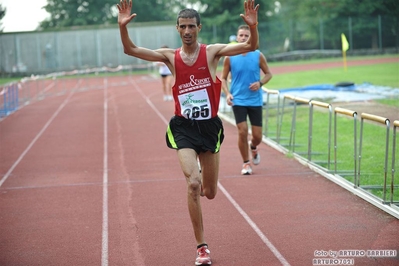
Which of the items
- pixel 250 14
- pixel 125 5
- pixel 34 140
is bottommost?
pixel 34 140

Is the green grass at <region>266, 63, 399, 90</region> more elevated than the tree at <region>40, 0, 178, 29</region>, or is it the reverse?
the tree at <region>40, 0, 178, 29</region>

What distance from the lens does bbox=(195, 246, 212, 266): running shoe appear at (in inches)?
237

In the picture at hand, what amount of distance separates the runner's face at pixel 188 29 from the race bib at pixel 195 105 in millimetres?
462

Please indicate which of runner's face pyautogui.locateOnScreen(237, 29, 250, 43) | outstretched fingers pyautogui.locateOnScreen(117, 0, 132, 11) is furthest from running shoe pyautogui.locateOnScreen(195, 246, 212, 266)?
runner's face pyautogui.locateOnScreen(237, 29, 250, 43)

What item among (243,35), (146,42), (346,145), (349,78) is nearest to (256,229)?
(243,35)

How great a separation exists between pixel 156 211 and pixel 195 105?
238 centimetres

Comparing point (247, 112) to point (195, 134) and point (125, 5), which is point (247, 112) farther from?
point (125, 5)

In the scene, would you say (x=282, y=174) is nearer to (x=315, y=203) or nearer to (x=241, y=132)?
(x=241, y=132)

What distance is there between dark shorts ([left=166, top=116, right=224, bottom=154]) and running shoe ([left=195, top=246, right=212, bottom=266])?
909 millimetres

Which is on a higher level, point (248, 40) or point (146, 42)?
point (248, 40)

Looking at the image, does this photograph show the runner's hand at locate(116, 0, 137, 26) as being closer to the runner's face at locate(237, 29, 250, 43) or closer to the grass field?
the grass field

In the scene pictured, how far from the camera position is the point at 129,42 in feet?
20.5

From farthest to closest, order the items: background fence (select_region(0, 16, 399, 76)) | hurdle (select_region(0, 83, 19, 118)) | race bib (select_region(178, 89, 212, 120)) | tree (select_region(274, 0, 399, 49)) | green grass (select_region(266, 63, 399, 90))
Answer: background fence (select_region(0, 16, 399, 76))
tree (select_region(274, 0, 399, 49))
green grass (select_region(266, 63, 399, 90))
hurdle (select_region(0, 83, 19, 118))
race bib (select_region(178, 89, 212, 120))

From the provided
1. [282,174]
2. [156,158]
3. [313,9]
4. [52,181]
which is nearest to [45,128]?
[156,158]
